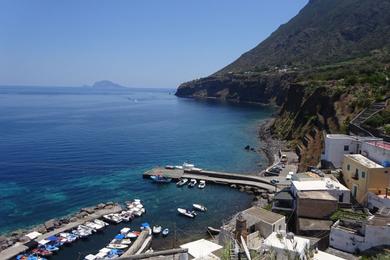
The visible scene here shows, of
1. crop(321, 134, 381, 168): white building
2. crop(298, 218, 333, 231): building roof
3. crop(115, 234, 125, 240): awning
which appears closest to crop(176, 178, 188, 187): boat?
crop(115, 234, 125, 240): awning

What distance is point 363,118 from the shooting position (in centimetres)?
5788

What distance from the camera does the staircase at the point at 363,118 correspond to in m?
53.0

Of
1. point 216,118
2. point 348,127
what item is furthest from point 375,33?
point 348,127

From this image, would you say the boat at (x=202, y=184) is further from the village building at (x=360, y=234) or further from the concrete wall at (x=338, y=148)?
the village building at (x=360, y=234)

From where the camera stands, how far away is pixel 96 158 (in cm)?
7469

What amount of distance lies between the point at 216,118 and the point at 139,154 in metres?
63.6

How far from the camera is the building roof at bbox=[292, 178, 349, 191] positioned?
113 ft

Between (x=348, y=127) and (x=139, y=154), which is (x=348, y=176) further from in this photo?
(x=139, y=154)

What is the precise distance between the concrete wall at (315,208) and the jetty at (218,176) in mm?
19418

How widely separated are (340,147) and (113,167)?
130 feet

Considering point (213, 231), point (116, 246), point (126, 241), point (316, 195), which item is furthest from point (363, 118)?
point (116, 246)

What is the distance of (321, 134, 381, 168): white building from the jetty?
35.4ft

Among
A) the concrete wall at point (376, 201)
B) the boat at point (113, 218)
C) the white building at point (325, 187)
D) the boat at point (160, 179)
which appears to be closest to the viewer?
the concrete wall at point (376, 201)

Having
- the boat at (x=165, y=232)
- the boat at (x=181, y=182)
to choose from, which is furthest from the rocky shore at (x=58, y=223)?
the boat at (x=181, y=182)
